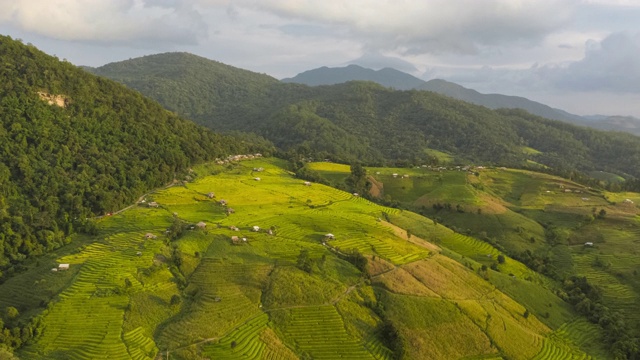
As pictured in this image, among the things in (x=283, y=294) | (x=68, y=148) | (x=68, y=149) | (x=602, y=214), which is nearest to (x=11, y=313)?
(x=283, y=294)

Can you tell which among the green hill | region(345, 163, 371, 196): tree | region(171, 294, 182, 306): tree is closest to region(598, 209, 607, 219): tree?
region(345, 163, 371, 196): tree

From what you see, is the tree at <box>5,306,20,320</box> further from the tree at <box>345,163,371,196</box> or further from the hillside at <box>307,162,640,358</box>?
the tree at <box>345,163,371,196</box>

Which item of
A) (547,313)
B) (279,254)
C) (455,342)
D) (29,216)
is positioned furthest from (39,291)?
(547,313)

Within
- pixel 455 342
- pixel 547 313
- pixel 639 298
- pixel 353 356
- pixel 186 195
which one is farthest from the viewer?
pixel 186 195

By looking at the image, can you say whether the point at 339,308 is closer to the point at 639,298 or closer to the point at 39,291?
the point at 39,291

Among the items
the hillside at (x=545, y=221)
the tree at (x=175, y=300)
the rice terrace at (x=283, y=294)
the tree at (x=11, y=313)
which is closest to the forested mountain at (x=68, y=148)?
the rice terrace at (x=283, y=294)

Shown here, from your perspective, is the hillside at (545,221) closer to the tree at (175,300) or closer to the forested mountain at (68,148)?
the forested mountain at (68,148)
